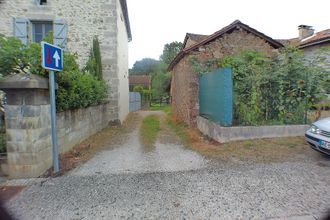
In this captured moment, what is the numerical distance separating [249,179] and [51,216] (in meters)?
3.11

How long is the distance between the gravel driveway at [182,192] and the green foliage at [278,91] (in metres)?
1.87

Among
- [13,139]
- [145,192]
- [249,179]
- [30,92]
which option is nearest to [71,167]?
[13,139]

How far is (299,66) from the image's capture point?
21.2 ft

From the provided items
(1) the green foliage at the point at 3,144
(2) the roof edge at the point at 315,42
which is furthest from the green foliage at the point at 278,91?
(2) the roof edge at the point at 315,42

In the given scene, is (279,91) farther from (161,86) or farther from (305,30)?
(161,86)

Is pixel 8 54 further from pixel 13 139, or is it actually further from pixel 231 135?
pixel 231 135

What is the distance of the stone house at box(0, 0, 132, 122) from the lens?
986cm

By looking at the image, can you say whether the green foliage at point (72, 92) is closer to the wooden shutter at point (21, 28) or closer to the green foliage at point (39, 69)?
the green foliage at point (39, 69)

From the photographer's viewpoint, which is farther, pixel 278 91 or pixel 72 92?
pixel 278 91

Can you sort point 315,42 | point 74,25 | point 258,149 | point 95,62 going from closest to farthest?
1. point 258,149
2. point 95,62
3. point 74,25
4. point 315,42

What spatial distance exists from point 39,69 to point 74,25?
6.81m

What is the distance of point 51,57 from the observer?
394cm

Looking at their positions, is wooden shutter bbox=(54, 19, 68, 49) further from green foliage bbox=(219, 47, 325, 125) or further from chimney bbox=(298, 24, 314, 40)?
chimney bbox=(298, 24, 314, 40)

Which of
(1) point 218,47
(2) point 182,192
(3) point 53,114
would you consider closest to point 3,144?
(3) point 53,114
